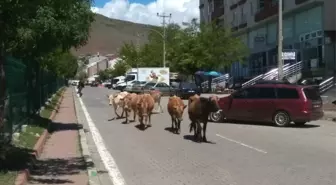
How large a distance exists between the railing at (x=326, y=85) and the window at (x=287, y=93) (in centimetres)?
1698

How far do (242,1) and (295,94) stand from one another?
50204 mm

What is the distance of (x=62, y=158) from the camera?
13.8 m

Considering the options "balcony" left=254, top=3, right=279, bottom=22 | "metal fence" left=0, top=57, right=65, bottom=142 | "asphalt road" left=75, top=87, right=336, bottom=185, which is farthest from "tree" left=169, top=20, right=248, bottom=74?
"asphalt road" left=75, top=87, right=336, bottom=185

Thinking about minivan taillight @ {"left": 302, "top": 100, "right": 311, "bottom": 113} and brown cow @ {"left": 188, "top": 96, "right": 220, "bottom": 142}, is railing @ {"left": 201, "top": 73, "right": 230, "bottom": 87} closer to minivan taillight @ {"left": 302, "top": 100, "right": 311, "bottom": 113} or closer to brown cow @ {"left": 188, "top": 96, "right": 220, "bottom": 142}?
minivan taillight @ {"left": 302, "top": 100, "right": 311, "bottom": 113}

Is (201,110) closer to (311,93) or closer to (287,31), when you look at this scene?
(311,93)

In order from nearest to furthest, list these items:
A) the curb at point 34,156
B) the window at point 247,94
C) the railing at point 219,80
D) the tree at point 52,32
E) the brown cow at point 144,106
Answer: the curb at point 34,156
the tree at point 52,32
the brown cow at point 144,106
the window at point 247,94
the railing at point 219,80

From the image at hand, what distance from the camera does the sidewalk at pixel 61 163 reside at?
1057 centimetres

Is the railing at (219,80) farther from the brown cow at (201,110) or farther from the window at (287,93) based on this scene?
the brown cow at (201,110)

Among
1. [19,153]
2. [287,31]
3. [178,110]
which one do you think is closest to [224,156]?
[19,153]

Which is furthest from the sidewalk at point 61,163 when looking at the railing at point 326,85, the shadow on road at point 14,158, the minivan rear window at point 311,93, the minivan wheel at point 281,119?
the railing at point 326,85

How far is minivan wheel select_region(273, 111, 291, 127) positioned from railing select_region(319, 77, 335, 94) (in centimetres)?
1723

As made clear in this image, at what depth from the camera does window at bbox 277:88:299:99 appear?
23.4 meters

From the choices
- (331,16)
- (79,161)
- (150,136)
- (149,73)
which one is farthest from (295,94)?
(149,73)

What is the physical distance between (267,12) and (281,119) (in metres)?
38.3
